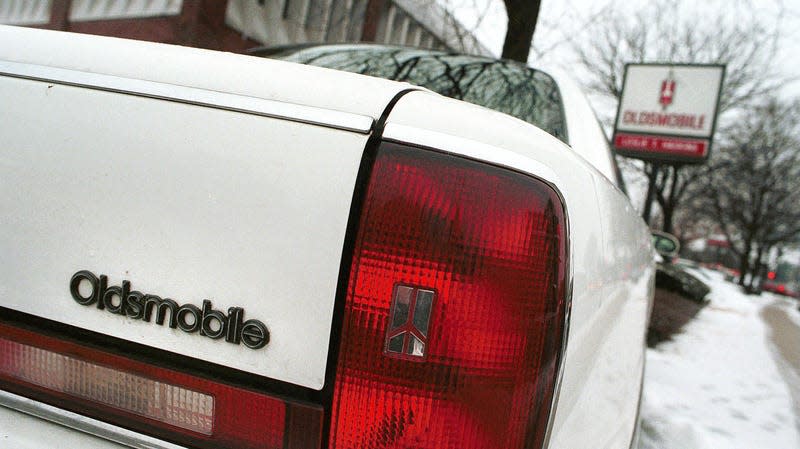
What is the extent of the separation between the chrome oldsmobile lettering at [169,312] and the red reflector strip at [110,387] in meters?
0.11

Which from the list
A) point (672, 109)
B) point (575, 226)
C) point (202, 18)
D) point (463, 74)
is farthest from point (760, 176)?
point (575, 226)

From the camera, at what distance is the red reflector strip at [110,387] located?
0.84 meters

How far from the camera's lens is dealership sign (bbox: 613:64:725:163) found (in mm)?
11883

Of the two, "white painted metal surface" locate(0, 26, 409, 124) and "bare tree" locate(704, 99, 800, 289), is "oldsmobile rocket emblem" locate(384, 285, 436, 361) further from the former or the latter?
"bare tree" locate(704, 99, 800, 289)

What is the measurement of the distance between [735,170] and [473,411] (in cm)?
2679

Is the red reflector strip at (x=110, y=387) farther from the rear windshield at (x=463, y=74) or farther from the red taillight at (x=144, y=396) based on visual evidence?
the rear windshield at (x=463, y=74)

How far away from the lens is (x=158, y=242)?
2.65 ft

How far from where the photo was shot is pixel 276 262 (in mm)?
760

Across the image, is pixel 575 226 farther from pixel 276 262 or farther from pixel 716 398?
pixel 716 398

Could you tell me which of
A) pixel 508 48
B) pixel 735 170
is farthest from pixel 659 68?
pixel 735 170

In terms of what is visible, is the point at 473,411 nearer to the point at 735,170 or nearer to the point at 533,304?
the point at 533,304

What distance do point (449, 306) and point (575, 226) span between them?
0.83ft

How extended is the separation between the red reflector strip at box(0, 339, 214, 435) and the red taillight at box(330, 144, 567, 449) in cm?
24

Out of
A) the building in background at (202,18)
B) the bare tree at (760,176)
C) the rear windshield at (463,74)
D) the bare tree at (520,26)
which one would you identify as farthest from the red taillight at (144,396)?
the bare tree at (760,176)
